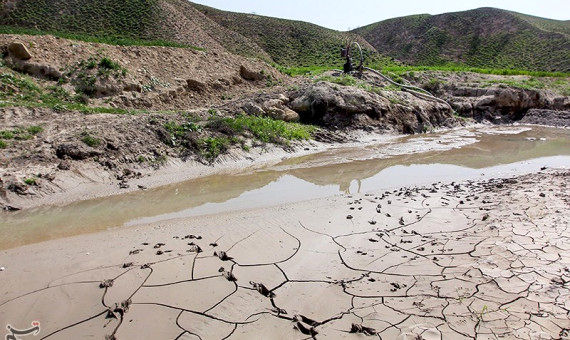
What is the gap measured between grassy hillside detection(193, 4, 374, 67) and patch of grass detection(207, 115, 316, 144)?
72.6 feet

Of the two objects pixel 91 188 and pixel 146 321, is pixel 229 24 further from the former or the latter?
pixel 146 321

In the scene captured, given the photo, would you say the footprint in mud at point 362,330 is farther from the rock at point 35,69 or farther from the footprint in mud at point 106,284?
the rock at point 35,69

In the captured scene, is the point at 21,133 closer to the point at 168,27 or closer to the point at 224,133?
the point at 224,133

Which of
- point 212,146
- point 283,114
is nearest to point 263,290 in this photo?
point 212,146

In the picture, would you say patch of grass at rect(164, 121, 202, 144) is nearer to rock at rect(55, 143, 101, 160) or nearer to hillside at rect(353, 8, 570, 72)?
rock at rect(55, 143, 101, 160)

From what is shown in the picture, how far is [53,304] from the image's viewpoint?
143 inches

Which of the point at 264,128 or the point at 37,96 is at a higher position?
the point at 37,96

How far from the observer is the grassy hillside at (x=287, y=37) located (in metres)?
36.0

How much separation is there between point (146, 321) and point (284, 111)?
11234mm

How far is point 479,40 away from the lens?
48000 millimetres

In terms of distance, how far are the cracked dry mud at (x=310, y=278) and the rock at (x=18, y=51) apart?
9947 millimetres

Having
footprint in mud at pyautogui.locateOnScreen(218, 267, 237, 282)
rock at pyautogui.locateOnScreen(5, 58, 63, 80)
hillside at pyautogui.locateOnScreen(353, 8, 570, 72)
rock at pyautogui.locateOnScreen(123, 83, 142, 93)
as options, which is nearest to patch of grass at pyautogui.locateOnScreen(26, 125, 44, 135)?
rock at pyautogui.locateOnScreen(5, 58, 63, 80)

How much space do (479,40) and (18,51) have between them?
5022 cm

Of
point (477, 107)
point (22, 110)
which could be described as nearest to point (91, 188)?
point (22, 110)
